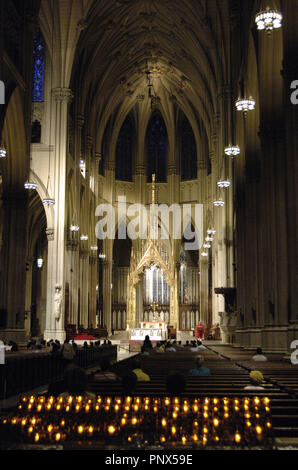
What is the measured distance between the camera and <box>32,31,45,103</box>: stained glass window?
108ft

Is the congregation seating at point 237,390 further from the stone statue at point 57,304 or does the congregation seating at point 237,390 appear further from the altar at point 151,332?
the altar at point 151,332

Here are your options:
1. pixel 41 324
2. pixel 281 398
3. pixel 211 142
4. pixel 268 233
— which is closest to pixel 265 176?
pixel 268 233

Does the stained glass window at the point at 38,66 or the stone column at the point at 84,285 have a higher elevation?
the stained glass window at the point at 38,66

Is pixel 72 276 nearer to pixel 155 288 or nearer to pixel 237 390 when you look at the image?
pixel 155 288

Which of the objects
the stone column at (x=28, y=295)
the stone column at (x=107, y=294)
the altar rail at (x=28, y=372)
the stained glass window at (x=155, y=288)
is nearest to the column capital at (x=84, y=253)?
the stone column at (x=28, y=295)

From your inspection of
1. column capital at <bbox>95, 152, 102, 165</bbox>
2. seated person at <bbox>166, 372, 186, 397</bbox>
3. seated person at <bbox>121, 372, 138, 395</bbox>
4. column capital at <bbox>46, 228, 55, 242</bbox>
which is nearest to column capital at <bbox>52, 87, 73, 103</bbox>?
column capital at <bbox>46, 228, 55, 242</bbox>

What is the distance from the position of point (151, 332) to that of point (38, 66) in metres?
17.4

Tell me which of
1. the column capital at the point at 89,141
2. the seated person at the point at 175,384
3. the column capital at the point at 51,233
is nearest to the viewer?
the seated person at the point at 175,384

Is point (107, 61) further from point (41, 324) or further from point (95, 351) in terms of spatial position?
point (95, 351)

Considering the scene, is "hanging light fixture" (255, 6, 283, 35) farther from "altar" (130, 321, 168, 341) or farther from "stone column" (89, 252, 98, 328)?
"stone column" (89, 252, 98, 328)

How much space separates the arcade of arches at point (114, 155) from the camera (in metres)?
17.9

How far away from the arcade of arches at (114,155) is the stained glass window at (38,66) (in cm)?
7

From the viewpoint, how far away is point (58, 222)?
31.7 m

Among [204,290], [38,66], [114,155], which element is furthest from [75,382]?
[114,155]
